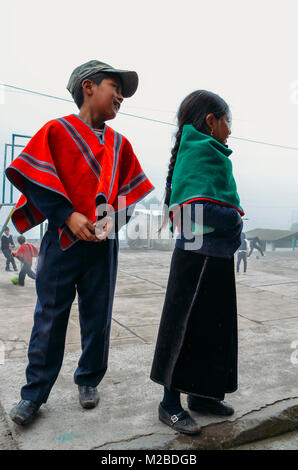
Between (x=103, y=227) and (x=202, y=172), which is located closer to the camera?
(x=202, y=172)

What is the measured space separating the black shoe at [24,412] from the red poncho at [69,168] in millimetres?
714

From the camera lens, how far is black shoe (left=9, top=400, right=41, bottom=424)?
1841mm

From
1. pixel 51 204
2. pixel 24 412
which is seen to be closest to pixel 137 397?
pixel 24 412

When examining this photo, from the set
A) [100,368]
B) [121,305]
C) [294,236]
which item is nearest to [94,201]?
[100,368]

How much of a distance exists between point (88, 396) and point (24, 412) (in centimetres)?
33

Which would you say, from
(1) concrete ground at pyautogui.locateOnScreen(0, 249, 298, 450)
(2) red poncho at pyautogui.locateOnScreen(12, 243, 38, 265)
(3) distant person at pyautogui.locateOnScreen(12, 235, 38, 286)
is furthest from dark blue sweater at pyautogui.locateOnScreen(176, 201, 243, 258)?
(2) red poncho at pyautogui.locateOnScreen(12, 243, 38, 265)

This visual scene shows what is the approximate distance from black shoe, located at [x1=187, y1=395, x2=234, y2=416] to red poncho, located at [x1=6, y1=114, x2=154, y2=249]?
0.97m

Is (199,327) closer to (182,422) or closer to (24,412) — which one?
(182,422)

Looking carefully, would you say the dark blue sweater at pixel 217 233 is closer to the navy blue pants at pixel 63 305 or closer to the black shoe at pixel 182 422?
the navy blue pants at pixel 63 305

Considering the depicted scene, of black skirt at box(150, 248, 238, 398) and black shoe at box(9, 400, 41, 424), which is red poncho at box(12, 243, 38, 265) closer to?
black shoe at box(9, 400, 41, 424)

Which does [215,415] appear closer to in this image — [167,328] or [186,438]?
[186,438]

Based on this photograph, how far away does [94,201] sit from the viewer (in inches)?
76.5

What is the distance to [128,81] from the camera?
2.05 m
